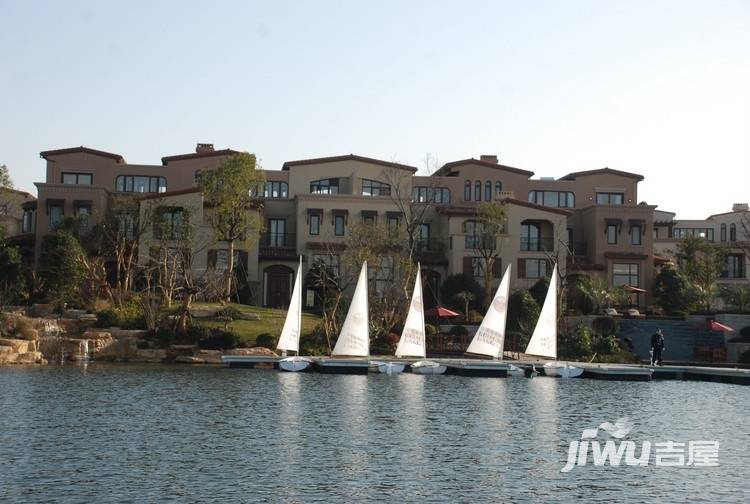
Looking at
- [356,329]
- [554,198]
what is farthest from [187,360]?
[554,198]

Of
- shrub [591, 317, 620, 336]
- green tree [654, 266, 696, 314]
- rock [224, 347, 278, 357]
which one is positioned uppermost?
green tree [654, 266, 696, 314]

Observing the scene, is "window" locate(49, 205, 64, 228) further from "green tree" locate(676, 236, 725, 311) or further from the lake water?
"green tree" locate(676, 236, 725, 311)

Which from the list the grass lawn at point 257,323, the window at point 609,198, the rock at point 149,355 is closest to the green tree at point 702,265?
the window at point 609,198

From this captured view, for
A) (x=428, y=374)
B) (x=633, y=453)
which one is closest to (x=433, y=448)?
(x=633, y=453)

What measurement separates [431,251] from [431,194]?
6011 millimetres

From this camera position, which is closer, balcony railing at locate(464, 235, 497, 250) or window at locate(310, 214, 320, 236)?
balcony railing at locate(464, 235, 497, 250)

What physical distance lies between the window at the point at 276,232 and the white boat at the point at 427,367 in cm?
2727

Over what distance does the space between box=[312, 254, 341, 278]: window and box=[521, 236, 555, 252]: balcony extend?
14.9 metres

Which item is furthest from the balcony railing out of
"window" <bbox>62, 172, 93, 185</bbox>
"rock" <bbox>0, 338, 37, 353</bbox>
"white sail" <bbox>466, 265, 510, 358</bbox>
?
"rock" <bbox>0, 338, 37, 353</bbox>

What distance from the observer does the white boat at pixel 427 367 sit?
47250mm

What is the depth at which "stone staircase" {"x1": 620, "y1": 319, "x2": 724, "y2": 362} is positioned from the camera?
56.9 m

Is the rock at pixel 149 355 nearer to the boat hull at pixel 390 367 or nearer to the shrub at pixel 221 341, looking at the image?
the shrub at pixel 221 341

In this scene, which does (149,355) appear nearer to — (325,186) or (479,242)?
(325,186)

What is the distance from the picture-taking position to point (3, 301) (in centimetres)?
5556
